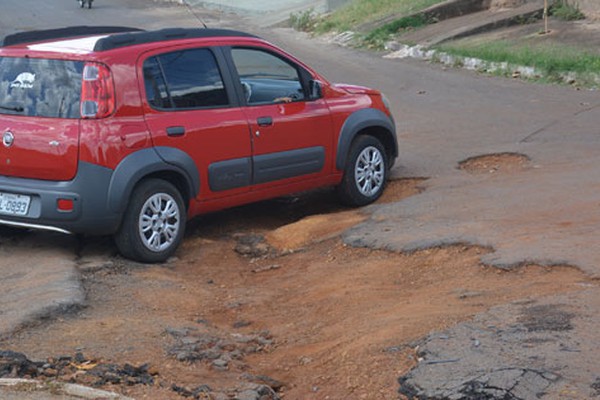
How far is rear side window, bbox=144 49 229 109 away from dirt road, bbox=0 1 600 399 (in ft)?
4.03

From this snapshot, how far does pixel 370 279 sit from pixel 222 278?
4.14 ft

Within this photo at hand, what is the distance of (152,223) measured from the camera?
907 centimetres

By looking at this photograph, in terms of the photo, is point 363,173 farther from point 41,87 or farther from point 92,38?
point 41,87

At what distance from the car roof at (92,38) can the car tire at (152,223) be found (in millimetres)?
1099

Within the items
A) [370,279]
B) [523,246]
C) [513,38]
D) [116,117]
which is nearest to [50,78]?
[116,117]

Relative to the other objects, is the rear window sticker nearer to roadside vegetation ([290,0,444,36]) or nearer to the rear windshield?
the rear windshield

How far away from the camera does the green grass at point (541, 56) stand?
17125 mm

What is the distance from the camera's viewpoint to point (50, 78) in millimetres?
8875

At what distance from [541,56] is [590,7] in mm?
2883

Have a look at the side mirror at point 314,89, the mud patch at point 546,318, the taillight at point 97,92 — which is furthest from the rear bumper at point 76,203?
the mud patch at point 546,318

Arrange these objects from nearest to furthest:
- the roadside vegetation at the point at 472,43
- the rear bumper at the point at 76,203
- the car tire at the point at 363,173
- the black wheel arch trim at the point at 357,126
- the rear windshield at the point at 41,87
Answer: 1. the rear bumper at the point at 76,203
2. the rear windshield at the point at 41,87
3. the black wheel arch trim at the point at 357,126
4. the car tire at the point at 363,173
5. the roadside vegetation at the point at 472,43

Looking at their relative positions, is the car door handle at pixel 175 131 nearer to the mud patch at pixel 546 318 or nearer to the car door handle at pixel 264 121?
the car door handle at pixel 264 121

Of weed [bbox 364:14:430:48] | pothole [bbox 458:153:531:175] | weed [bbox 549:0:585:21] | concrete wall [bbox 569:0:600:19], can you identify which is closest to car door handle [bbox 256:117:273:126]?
pothole [bbox 458:153:531:175]

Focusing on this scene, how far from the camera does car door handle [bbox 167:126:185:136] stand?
29.8 ft
